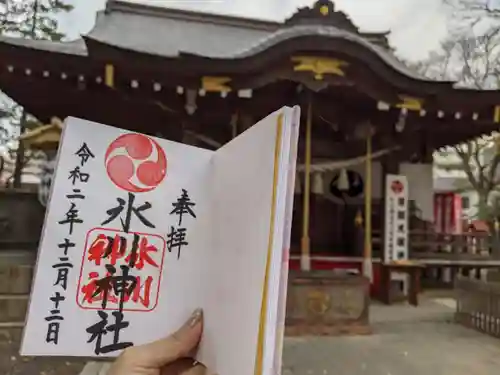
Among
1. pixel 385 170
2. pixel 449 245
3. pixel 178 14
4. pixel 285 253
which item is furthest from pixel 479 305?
pixel 178 14

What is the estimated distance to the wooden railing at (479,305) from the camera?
6668 millimetres

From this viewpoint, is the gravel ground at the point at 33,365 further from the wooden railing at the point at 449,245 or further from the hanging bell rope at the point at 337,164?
the wooden railing at the point at 449,245

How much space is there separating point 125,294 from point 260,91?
608cm

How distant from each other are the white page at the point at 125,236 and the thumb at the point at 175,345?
0.03 meters

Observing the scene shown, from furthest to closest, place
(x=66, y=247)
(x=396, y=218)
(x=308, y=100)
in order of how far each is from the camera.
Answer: (x=396, y=218)
(x=308, y=100)
(x=66, y=247)

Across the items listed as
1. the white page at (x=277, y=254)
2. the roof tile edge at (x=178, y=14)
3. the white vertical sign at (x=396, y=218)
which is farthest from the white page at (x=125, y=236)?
the roof tile edge at (x=178, y=14)

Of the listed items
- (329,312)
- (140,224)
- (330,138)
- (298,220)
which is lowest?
(329,312)

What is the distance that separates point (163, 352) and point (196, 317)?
0.42 feet

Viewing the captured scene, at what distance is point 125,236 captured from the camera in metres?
1.28

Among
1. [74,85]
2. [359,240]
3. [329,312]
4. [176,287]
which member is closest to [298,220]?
[359,240]

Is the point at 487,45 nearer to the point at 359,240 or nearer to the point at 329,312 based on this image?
the point at 359,240

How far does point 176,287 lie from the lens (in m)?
1.28

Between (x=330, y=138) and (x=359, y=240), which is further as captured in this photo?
(x=359, y=240)

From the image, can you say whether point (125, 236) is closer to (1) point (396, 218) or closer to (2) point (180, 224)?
(2) point (180, 224)
